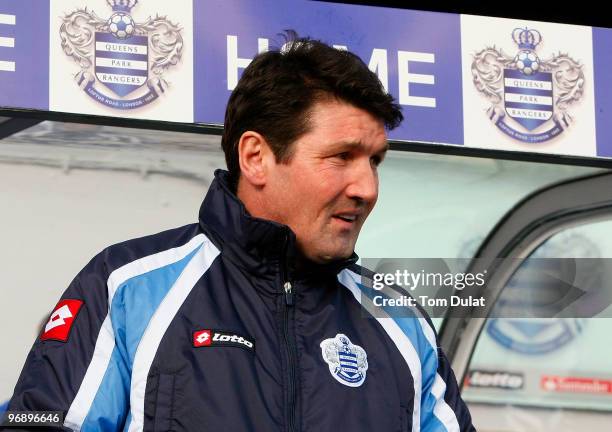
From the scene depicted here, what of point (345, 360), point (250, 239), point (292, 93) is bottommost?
point (345, 360)

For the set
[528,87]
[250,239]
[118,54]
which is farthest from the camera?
[528,87]

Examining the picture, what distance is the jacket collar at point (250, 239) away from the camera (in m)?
1.69

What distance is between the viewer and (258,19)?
8.58 ft

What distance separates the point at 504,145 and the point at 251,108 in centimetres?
112

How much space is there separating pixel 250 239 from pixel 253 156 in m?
0.19

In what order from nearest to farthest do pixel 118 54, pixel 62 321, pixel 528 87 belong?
pixel 62 321
pixel 118 54
pixel 528 87

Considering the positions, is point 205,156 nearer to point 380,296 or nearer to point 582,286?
point 380,296

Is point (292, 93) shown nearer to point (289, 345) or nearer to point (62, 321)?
point (289, 345)

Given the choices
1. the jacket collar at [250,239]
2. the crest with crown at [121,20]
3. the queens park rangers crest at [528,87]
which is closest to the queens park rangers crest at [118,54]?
the crest with crown at [121,20]

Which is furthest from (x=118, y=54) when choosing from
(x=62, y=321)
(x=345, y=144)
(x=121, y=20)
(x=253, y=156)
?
(x=62, y=321)

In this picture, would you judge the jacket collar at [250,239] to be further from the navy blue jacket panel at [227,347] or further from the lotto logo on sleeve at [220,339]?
the lotto logo on sleeve at [220,339]

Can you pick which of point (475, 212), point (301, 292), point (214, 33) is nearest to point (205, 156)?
point (214, 33)

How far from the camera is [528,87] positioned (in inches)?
110

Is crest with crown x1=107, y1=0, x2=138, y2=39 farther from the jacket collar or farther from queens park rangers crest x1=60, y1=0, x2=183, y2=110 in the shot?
the jacket collar
